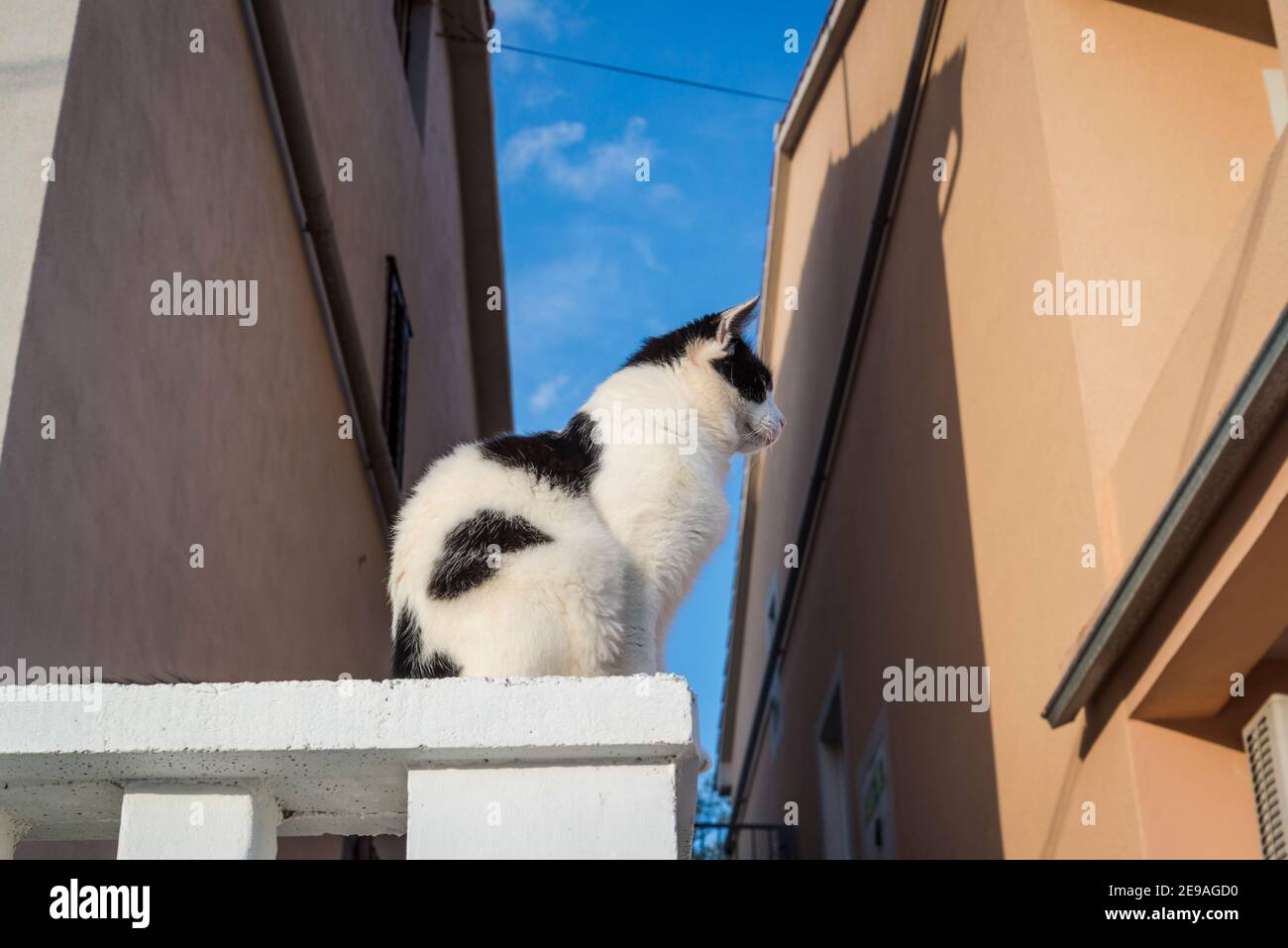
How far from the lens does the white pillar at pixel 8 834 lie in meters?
2.25

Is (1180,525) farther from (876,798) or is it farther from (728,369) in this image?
(876,798)

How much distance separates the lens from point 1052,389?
18.3ft

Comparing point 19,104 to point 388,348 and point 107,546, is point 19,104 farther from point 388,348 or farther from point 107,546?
point 388,348

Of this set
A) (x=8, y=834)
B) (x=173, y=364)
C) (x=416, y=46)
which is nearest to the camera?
(x=8, y=834)

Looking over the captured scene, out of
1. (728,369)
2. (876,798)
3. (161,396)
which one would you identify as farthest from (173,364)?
(876,798)

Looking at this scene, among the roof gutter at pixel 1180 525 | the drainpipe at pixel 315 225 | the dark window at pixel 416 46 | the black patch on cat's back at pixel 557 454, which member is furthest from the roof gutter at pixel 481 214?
the roof gutter at pixel 1180 525

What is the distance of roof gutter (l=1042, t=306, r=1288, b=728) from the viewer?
3719 millimetres

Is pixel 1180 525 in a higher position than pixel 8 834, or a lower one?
higher

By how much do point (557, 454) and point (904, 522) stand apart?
14.8 feet

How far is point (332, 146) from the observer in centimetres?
804

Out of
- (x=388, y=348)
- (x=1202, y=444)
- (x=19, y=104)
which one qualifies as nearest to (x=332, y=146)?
(x=388, y=348)

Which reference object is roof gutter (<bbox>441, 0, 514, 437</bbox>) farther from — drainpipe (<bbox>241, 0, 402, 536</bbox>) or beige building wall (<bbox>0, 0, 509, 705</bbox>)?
drainpipe (<bbox>241, 0, 402, 536</bbox>)

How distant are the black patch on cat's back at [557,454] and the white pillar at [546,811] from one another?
1953mm

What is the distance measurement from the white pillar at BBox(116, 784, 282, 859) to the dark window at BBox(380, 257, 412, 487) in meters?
7.41
